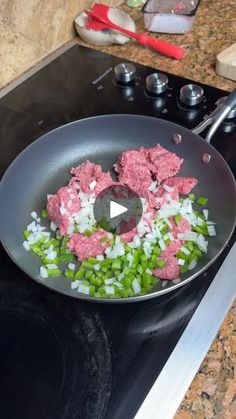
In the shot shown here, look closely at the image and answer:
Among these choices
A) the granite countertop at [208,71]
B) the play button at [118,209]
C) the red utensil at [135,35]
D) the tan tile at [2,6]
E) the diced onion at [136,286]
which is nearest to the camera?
the granite countertop at [208,71]

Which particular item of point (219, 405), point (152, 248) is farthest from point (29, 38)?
point (219, 405)

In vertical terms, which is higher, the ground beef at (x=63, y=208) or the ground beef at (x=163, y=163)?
the ground beef at (x=163, y=163)

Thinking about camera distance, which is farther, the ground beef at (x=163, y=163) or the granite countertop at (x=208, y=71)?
the ground beef at (x=163, y=163)

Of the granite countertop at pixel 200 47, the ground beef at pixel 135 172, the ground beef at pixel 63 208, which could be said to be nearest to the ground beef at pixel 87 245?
the ground beef at pixel 63 208

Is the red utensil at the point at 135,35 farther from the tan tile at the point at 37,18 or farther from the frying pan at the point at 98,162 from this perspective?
the frying pan at the point at 98,162

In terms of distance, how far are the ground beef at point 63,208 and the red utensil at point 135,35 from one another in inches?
20.7

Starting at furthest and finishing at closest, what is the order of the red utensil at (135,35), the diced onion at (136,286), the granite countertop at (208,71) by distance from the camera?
the red utensil at (135,35), the diced onion at (136,286), the granite countertop at (208,71)

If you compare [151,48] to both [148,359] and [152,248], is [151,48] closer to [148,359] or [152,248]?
[152,248]

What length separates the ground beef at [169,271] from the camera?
75 cm

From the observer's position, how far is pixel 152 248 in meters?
0.79

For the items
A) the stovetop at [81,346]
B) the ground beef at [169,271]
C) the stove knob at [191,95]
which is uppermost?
the stove knob at [191,95]

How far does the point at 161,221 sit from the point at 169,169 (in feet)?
0.43

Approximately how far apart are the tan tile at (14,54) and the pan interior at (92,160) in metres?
0.28

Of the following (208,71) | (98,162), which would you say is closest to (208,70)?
(208,71)
